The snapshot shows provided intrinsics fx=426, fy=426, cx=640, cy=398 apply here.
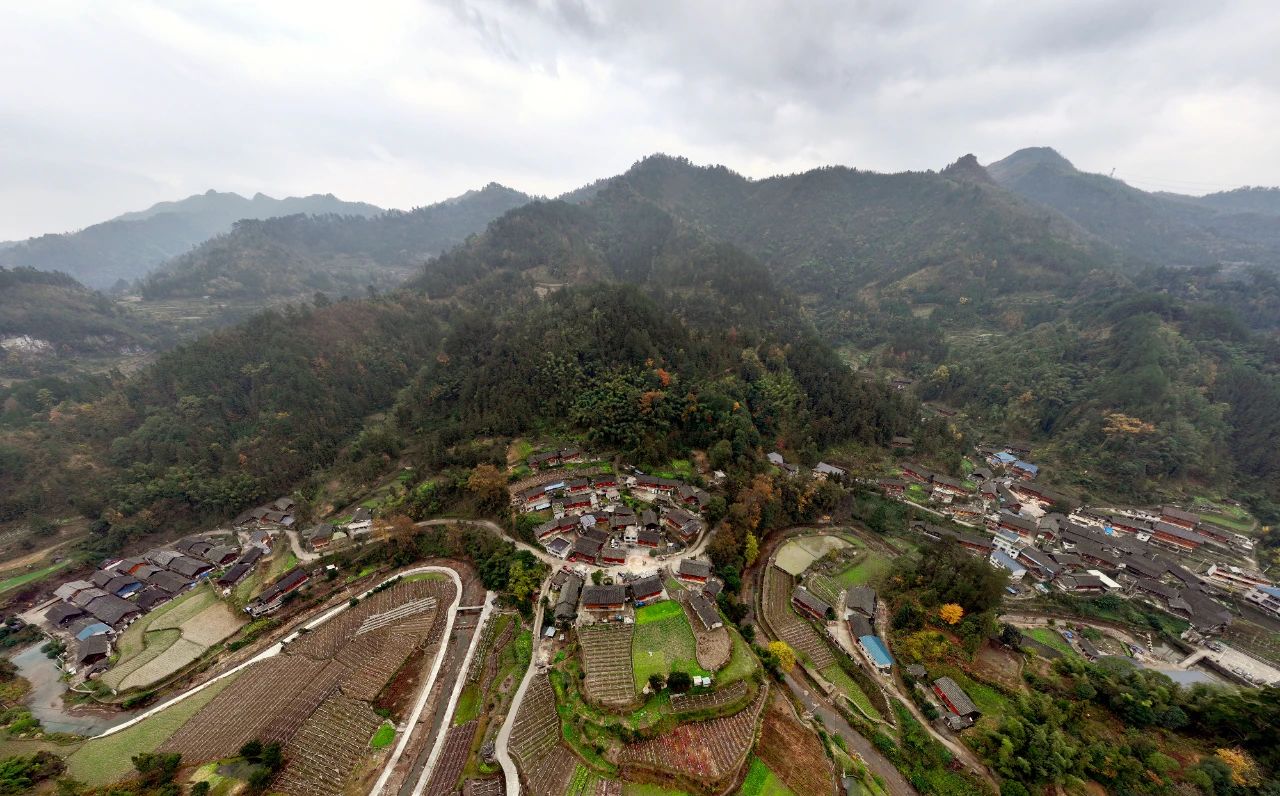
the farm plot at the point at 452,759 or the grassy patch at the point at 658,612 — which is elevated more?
the grassy patch at the point at 658,612

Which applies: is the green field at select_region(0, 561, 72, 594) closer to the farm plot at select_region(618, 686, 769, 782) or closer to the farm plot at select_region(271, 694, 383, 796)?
the farm plot at select_region(271, 694, 383, 796)

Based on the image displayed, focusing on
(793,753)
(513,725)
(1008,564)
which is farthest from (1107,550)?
(513,725)

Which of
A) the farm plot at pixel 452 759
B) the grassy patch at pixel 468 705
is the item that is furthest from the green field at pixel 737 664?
the grassy patch at pixel 468 705

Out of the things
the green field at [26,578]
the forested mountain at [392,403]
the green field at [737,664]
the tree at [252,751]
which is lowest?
the green field at [737,664]

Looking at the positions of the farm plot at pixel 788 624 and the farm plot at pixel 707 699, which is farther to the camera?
the farm plot at pixel 788 624

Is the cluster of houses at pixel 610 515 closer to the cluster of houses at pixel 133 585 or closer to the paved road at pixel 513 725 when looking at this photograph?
the paved road at pixel 513 725

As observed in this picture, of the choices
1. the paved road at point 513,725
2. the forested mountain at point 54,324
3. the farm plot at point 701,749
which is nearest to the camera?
the farm plot at point 701,749
